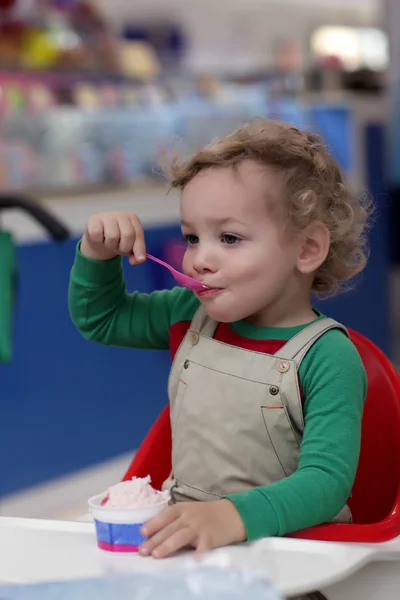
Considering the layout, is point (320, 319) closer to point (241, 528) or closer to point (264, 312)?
point (264, 312)

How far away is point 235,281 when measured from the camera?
1.36 m

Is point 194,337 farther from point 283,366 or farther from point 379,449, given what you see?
point 379,449

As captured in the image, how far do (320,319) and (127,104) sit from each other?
116 inches

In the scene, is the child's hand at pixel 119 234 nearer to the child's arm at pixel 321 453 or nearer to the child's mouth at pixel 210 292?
the child's mouth at pixel 210 292

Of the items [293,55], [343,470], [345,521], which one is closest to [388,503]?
[345,521]

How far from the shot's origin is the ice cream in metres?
1.14

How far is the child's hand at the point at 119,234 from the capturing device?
1378mm

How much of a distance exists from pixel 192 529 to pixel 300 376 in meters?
0.31

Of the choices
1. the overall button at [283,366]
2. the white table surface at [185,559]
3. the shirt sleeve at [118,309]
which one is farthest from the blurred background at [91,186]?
the white table surface at [185,559]

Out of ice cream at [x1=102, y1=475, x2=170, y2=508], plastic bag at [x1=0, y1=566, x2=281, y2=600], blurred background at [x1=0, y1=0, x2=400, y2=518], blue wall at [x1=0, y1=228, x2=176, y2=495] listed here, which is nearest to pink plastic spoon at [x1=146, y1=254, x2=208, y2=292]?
ice cream at [x1=102, y1=475, x2=170, y2=508]

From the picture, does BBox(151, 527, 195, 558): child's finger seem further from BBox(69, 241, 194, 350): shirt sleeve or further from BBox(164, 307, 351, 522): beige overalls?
BBox(69, 241, 194, 350): shirt sleeve

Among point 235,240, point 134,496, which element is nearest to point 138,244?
point 235,240

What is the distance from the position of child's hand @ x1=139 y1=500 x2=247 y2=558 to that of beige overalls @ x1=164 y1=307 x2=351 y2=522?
0.65ft

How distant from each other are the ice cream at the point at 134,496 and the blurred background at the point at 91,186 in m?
1.42
